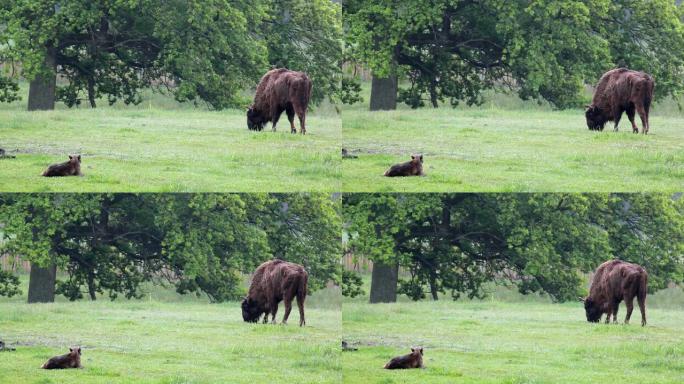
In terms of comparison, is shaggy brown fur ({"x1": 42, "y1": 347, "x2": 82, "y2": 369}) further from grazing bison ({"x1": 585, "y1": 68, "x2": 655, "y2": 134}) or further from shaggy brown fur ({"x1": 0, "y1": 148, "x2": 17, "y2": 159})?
grazing bison ({"x1": 585, "y1": 68, "x2": 655, "y2": 134})

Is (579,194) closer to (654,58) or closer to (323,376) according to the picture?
(654,58)

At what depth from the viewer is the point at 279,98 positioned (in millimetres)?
33312

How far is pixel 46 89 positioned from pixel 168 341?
7.63 m

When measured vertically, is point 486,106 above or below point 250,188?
above

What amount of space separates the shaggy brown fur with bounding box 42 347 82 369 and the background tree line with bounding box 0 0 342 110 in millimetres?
7698

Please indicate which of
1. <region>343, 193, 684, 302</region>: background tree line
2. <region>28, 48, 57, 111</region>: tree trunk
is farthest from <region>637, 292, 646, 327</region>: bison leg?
<region>28, 48, 57, 111</region>: tree trunk

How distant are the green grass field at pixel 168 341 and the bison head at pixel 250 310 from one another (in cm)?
20

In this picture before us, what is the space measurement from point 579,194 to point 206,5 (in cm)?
987

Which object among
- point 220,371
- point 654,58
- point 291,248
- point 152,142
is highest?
point 654,58

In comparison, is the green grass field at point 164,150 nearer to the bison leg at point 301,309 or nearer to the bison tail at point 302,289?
the bison tail at point 302,289

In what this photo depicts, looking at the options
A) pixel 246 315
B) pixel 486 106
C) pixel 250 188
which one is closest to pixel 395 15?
pixel 486 106

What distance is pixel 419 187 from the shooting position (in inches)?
1220

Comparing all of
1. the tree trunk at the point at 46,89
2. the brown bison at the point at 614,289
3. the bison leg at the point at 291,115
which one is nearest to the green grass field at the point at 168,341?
the bison leg at the point at 291,115

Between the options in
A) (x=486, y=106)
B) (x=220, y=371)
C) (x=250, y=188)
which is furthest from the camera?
(x=486, y=106)
